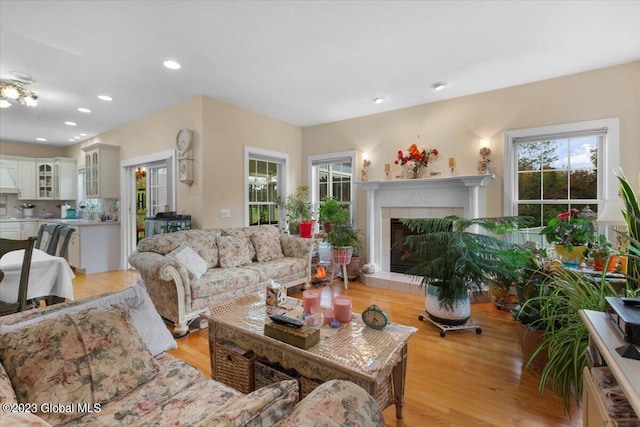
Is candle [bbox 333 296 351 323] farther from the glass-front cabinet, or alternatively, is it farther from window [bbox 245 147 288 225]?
the glass-front cabinet

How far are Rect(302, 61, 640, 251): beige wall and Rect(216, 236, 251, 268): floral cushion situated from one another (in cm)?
205

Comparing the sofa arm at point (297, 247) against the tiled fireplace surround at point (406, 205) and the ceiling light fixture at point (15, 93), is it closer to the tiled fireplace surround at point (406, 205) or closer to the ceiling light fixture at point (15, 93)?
the tiled fireplace surround at point (406, 205)

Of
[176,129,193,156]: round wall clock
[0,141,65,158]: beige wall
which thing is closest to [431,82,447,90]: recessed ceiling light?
[176,129,193,156]: round wall clock

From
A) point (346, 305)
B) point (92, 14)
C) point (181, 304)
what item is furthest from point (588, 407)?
point (92, 14)

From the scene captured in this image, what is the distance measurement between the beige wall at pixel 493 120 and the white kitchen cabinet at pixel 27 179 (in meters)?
6.33

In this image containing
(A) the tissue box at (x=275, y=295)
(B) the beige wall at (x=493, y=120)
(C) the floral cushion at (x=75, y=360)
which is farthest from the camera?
(B) the beige wall at (x=493, y=120)

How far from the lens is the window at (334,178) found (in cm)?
486

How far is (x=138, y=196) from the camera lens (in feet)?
16.8

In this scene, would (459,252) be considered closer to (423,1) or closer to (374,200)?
(423,1)

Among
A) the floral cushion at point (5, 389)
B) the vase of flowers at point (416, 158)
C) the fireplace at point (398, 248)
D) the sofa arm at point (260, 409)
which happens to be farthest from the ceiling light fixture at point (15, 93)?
the fireplace at point (398, 248)

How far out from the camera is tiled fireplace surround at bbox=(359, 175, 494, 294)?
367 centimetres

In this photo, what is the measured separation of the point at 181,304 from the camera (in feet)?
8.43

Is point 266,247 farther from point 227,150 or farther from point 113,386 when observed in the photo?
point 113,386

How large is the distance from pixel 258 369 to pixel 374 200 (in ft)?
10.7
